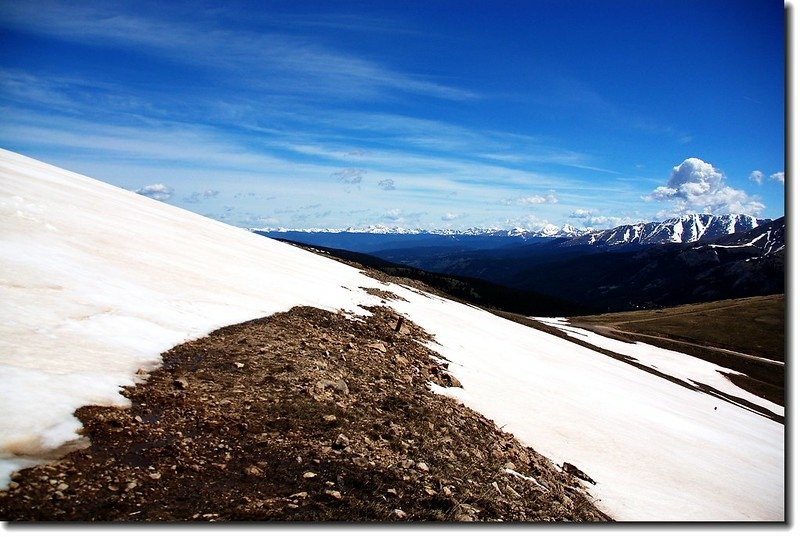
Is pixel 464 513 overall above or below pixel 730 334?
above

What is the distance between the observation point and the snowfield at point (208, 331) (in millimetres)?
8297

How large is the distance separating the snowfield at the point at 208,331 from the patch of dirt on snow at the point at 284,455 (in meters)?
0.74

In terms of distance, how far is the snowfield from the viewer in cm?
830

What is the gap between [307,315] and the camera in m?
17.5

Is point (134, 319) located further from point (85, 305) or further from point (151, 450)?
point (151, 450)

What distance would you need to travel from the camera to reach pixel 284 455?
711 cm

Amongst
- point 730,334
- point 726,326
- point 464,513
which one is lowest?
point 730,334

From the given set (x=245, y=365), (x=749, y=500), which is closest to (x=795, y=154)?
(x=749, y=500)

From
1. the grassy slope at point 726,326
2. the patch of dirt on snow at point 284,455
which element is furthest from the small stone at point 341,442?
the grassy slope at point 726,326

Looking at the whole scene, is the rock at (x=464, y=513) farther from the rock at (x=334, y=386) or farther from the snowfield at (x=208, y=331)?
the snowfield at (x=208, y=331)

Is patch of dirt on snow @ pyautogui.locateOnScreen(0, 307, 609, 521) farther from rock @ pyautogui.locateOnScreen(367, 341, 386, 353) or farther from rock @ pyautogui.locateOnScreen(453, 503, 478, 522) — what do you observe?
rock @ pyautogui.locateOnScreen(367, 341, 386, 353)

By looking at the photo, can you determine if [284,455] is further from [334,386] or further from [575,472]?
[575,472]

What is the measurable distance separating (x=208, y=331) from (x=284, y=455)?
23.4 ft

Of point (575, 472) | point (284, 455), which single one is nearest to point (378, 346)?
point (575, 472)
